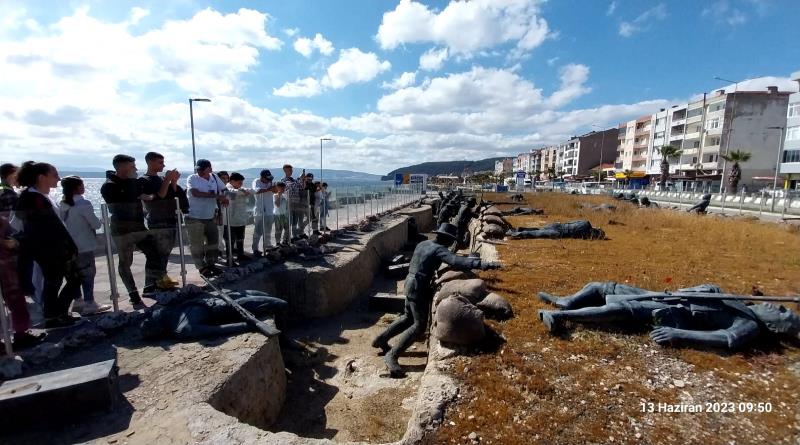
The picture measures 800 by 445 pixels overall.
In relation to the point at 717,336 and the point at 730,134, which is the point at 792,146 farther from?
the point at 717,336

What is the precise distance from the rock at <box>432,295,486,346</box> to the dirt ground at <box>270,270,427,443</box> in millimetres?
1138

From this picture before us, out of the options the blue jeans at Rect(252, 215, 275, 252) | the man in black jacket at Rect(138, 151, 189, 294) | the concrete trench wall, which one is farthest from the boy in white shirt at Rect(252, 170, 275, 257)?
the man in black jacket at Rect(138, 151, 189, 294)

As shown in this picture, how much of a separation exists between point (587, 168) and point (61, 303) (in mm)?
100398

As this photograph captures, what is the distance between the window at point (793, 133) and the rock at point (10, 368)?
174 feet

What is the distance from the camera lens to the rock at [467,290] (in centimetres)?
593

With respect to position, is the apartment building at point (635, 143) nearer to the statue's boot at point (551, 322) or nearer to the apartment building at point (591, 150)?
the apartment building at point (591, 150)

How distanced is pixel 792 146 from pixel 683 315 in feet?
155

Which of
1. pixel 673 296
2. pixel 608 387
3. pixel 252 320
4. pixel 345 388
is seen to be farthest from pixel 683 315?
pixel 252 320

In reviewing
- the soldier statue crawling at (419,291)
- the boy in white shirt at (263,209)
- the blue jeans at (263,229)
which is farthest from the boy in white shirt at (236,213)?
the soldier statue crawling at (419,291)

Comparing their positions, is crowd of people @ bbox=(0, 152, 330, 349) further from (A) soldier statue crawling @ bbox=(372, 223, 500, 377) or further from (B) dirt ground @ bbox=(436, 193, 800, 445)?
(B) dirt ground @ bbox=(436, 193, 800, 445)

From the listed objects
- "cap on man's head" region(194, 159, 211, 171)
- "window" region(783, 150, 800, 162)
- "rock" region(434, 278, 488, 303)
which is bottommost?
"rock" region(434, 278, 488, 303)

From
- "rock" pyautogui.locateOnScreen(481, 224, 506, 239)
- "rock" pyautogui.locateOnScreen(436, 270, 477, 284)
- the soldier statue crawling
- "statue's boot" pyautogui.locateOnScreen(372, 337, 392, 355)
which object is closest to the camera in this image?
the soldier statue crawling

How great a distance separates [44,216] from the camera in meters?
4.32

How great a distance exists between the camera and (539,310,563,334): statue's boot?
16.0ft
